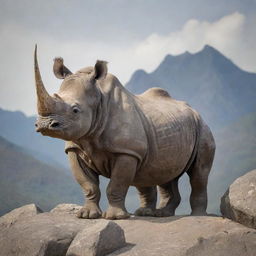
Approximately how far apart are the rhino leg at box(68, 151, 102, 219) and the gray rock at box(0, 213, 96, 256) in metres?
0.69

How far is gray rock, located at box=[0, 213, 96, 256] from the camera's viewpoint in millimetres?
→ 4891

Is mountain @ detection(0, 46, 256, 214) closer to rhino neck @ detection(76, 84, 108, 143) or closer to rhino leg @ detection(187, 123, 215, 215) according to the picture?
rhino leg @ detection(187, 123, 215, 215)

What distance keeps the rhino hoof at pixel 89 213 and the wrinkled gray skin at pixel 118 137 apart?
1 centimetres

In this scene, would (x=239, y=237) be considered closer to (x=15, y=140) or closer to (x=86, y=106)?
(x=86, y=106)

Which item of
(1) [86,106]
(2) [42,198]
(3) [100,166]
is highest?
(1) [86,106]

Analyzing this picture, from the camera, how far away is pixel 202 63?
876 inches

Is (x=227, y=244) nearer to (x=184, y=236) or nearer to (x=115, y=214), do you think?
(x=184, y=236)

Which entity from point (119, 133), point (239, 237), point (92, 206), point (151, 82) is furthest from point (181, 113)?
point (151, 82)

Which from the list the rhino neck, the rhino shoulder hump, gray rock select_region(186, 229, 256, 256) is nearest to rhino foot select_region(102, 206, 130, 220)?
the rhino neck

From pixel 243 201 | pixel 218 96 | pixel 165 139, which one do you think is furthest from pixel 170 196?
pixel 218 96

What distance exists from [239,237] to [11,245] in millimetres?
2522

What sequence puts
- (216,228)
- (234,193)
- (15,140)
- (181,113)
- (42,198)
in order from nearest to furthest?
(216,228) < (234,193) < (181,113) < (42,198) < (15,140)

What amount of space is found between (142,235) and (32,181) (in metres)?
11.7

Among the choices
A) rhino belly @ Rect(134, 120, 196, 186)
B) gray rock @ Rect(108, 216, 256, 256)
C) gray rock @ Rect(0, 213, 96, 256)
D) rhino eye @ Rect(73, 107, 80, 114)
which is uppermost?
rhino eye @ Rect(73, 107, 80, 114)
